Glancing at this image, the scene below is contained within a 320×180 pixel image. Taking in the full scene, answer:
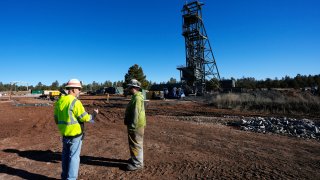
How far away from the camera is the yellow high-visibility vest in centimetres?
393

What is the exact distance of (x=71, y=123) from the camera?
13.0 ft

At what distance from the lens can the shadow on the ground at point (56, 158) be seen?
18.2ft

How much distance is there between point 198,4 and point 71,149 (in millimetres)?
43469

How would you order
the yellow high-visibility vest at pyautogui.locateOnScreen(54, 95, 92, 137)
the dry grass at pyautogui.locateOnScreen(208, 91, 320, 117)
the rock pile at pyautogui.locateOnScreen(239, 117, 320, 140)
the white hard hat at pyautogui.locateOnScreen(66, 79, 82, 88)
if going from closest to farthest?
the yellow high-visibility vest at pyautogui.locateOnScreen(54, 95, 92, 137), the white hard hat at pyautogui.locateOnScreen(66, 79, 82, 88), the rock pile at pyautogui.locateOnScreen(239, 117, 320, 140), the dry grass at pyautogui.locateOnScreen(208, 91, 320, 117)

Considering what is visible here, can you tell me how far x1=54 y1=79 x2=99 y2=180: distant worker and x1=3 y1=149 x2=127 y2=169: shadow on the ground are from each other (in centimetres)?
143

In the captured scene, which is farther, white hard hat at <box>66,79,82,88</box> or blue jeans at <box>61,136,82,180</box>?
white hard hat at <box>66,79,82,88</box>

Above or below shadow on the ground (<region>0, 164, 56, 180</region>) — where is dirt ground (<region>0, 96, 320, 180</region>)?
above

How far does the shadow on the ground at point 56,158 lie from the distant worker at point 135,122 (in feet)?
1.72

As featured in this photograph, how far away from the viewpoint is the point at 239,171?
191 inches

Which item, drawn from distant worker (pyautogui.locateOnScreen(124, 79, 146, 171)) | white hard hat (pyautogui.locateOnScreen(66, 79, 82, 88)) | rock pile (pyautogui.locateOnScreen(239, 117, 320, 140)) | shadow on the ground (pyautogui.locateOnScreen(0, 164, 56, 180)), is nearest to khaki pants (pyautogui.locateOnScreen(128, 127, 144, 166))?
distant worker (pyautogui.locateOnScreen(124, 79, 146, 171))

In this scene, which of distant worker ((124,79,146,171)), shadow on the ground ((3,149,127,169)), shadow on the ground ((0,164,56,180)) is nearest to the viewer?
shadow on the ground ((0,164,56,180))

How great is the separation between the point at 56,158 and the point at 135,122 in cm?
A: 269

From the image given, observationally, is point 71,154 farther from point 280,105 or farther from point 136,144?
point 280,105

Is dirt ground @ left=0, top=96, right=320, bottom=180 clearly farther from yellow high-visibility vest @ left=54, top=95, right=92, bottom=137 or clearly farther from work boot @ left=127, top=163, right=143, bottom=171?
yellow high-visibility vest @ left=54, top=95, right=92, bottom=137
